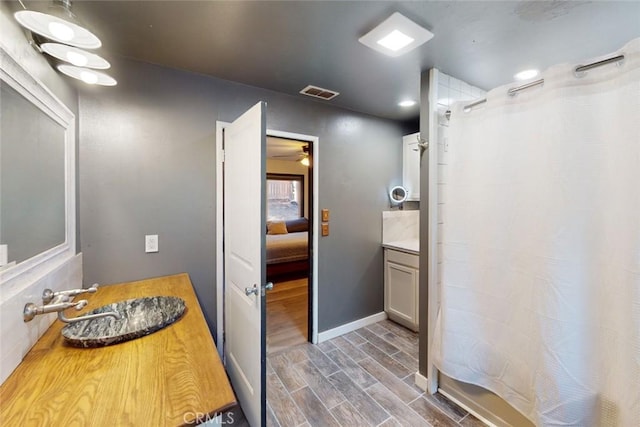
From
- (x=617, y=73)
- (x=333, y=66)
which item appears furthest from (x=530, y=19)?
(x=333, y=66)

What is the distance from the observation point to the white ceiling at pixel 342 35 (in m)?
1.27

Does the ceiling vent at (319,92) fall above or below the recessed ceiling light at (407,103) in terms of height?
below

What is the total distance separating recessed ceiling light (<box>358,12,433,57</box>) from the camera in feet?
4.45

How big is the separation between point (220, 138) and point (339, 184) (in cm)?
117

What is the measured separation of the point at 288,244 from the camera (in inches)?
184

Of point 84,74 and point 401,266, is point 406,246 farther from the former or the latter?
point 84,74

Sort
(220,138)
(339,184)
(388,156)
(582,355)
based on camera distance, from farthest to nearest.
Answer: (388,156), (339,184), (220,138), (582,355)

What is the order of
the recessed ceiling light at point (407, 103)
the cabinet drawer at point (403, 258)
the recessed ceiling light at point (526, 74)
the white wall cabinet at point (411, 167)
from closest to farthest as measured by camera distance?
the recessed ceiling light at point (526, 74), the recessed ceiling light at point (407, 103), the cabinet drawer at point (403, 258), the white wall cabinet at point (411, 167)

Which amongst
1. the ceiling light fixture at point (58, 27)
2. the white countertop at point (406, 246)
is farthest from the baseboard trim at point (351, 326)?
the ceiling light fixture at point (58, 27)

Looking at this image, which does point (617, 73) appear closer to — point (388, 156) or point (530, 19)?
point (530, 19)

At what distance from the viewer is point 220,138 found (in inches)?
79.5

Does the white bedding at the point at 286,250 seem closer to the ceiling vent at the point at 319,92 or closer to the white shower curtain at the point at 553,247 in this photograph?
the ceiling vent at the point at 319,92

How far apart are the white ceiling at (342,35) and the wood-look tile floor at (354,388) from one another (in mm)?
2237

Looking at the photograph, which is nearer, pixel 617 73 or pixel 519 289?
pixel 617 73
